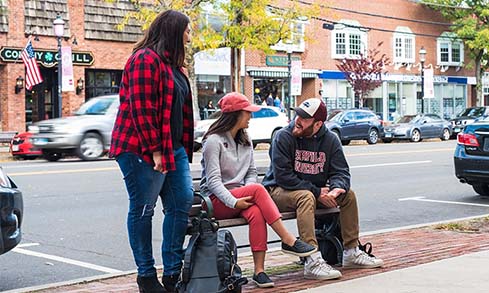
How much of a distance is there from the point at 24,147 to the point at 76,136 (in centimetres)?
186

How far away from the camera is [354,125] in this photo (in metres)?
32.6

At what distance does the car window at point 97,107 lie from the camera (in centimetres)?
2248

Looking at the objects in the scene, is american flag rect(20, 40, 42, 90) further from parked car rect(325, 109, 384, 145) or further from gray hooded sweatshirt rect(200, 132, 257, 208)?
gray hooded sweatshirt rect(200, 132, 257, 208)

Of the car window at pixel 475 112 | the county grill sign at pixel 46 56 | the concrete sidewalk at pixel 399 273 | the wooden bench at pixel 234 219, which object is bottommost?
the concrete sidewalk at pixel 399 273

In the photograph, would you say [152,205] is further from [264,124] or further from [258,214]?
[264,124]

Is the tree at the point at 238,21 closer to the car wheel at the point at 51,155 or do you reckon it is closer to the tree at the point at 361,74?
the car wheel at the point at 51,155

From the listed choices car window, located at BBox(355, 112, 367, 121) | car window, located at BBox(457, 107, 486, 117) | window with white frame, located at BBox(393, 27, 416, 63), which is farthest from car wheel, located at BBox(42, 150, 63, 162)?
window with white frame, located at BBox(393, 27, 416, 63)

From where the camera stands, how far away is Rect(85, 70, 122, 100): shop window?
33.5m

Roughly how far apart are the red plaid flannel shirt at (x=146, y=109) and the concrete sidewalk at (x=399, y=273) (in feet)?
4.53

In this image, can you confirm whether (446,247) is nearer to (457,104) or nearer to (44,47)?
(44,47)

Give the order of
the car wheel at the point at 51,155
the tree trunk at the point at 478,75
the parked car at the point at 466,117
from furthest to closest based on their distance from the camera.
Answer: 1. the tree trunk at the point at 478,75
2. the parked car at the point at 466,117
3. the car wheel at the point at 51,155

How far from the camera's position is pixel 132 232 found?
18.4 feet

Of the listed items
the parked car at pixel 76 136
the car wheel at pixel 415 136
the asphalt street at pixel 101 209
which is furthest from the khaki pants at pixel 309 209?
the car wheel at pixel 415 136

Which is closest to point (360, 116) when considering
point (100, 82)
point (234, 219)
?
point (100, 82)
